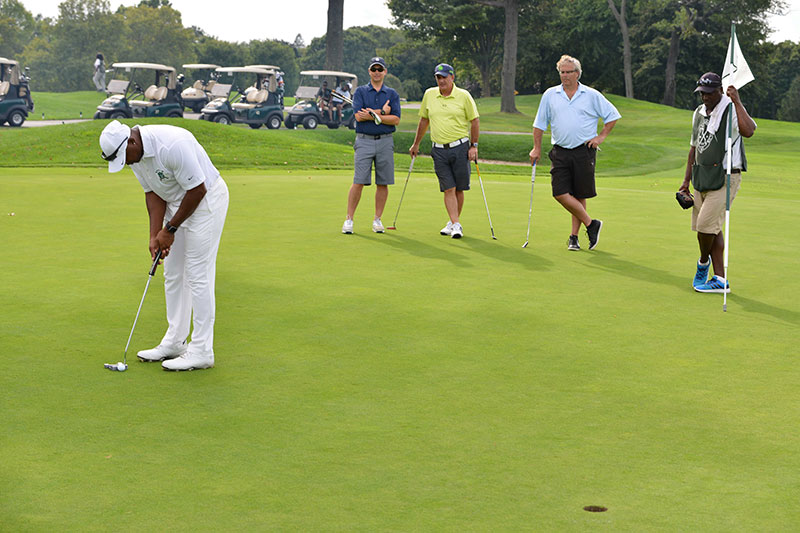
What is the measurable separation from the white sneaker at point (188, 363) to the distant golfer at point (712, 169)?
4.95 meters

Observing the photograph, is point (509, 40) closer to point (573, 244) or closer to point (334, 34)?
point (334, 34)

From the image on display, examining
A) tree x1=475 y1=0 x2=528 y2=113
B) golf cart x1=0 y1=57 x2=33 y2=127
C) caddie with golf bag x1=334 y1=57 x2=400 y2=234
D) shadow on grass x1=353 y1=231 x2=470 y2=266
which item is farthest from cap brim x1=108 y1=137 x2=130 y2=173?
tree x1=475 y1=0 x2=528 y2=113

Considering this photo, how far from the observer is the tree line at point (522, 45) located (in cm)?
5759

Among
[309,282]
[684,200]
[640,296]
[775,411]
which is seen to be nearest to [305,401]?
[775,411]

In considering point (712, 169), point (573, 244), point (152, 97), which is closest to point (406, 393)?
point (712, 169)

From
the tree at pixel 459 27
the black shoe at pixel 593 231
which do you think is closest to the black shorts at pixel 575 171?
the black shoe at pixel 593 231

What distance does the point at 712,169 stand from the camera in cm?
912

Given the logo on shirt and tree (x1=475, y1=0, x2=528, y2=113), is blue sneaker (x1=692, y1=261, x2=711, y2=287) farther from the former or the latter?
tree (x1=475, y1=0, x2=528, y2=113)

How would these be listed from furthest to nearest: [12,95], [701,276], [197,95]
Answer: [197,95]
[12,95]
[701,276]

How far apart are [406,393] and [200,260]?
5.23 feet

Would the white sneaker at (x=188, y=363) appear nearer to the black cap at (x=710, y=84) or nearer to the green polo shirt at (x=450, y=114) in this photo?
the black cap at (x=710, y=84)

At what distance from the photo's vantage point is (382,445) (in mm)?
4824

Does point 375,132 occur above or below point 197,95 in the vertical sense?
below

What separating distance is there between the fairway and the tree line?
38.8m
